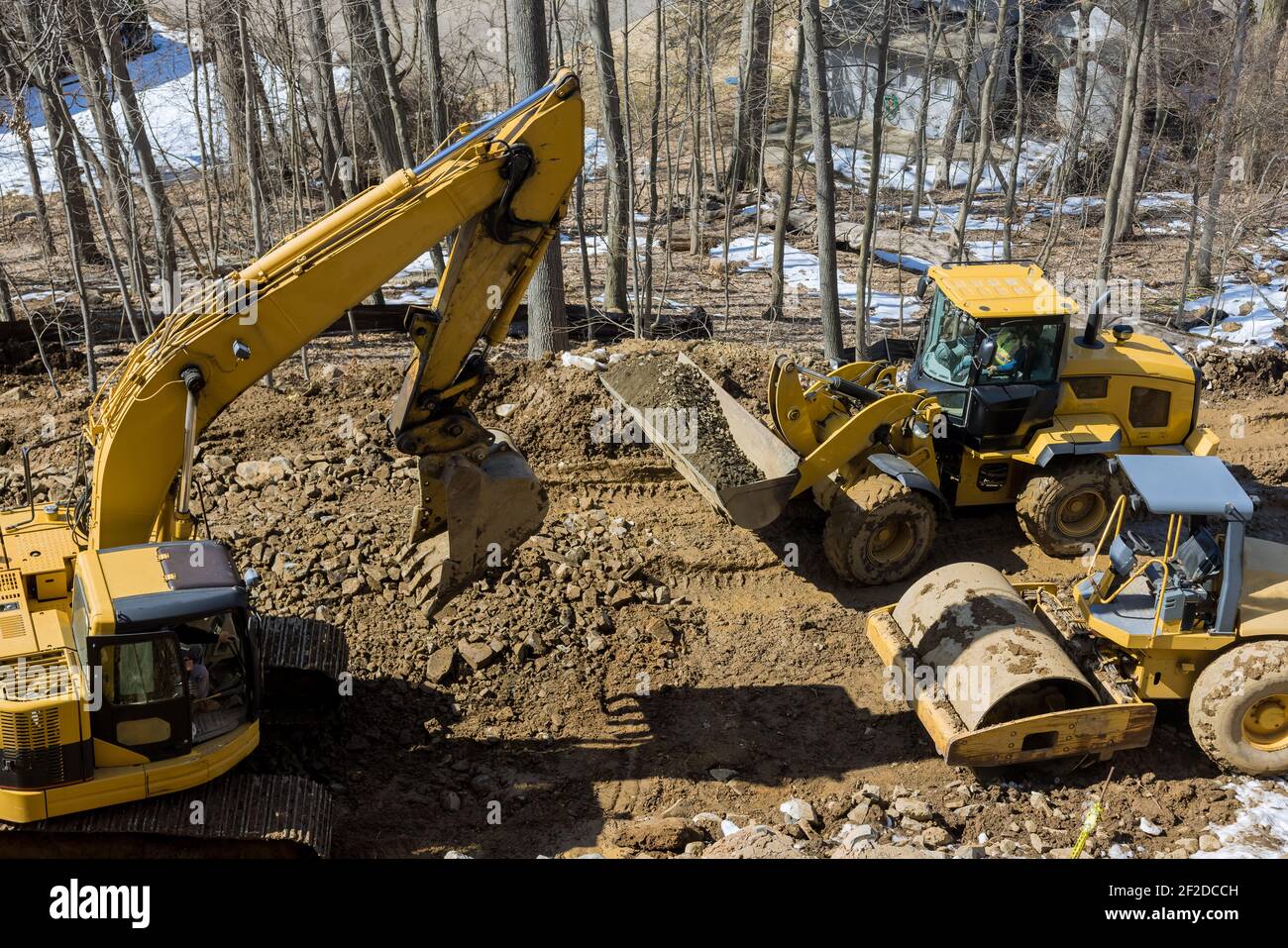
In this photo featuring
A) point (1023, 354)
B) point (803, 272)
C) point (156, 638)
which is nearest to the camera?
point (156, 638)

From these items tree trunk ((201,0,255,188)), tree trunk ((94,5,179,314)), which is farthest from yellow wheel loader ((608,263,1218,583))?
tree trunk ((201,0,255,188))

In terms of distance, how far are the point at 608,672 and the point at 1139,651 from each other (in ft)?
13.0

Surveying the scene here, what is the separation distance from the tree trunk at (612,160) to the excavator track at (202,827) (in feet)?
31.2

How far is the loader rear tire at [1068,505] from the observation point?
33.5 feet

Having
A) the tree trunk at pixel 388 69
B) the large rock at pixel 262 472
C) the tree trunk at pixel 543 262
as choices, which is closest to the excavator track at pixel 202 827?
the large rock at pixel 262 472

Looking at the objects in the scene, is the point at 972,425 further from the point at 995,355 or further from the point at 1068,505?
the point at 1068,505

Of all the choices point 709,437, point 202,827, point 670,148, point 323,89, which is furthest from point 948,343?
point 670,148

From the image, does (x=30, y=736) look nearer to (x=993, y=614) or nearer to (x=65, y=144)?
(x=993, y=614)

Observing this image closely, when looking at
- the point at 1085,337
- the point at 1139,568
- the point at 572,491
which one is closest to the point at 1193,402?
the point at 1085,337

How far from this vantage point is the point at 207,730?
6.44 m

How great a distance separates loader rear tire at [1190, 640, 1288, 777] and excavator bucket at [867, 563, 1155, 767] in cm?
43

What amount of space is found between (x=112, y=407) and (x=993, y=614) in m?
6.04

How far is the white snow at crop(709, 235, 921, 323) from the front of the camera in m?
18.1

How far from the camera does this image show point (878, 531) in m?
9.87
